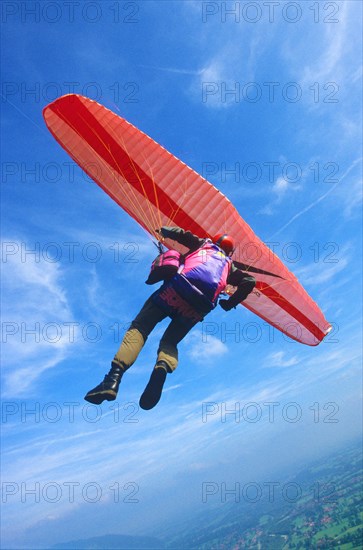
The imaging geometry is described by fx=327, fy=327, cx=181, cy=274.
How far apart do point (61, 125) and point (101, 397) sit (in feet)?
22.2

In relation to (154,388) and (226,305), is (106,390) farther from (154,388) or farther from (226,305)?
(226,305)

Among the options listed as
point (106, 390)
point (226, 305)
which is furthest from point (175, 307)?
point (106, 390)

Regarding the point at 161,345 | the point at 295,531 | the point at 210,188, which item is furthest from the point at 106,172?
the point at 295,531

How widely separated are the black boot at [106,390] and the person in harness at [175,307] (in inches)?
0.5

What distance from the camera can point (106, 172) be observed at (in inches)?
325

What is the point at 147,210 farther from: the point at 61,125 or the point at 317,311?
the point at 317,311

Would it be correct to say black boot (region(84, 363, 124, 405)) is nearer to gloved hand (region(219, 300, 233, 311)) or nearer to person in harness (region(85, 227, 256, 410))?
person in harness (region(85, 227, 256, 410))

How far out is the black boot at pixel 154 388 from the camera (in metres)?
4.23

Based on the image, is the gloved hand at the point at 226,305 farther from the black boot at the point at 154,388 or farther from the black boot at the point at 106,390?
the black boot at the point at 106,390

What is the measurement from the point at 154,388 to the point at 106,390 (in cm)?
69

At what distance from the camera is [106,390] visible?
396 centimetres

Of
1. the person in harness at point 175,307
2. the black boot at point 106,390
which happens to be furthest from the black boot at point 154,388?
the black boot at point 106,390

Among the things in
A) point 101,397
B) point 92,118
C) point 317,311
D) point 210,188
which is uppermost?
point 92,118

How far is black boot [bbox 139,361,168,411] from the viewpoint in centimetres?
423
